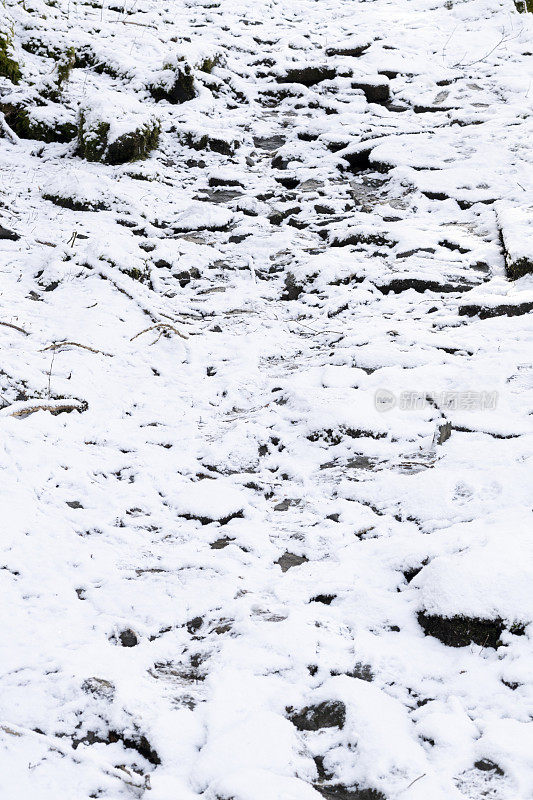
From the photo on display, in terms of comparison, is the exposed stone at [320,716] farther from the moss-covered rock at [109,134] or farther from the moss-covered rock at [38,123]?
the moss-covered rock at [38,123]

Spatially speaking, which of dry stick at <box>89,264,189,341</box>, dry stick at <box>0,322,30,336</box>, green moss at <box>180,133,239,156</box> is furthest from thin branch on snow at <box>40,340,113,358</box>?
green moss at <box>180,133,239,156</box>

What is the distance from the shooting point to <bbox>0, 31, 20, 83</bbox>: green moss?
744cm

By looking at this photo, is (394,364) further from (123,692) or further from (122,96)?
(122,96)

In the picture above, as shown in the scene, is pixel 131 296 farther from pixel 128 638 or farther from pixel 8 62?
pixel 8 62

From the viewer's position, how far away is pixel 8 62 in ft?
24.5

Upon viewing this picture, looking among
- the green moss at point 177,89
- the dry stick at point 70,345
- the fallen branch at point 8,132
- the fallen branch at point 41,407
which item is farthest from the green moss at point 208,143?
the fallen branch at point 41,407

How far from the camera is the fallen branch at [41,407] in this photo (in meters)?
3.50

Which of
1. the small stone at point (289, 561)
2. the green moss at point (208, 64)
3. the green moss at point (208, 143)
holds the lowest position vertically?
the small stone at point (289, 561)

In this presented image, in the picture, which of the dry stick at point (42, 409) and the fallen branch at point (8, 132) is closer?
the dry stick at point (42, 409)

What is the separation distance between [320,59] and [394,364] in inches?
298

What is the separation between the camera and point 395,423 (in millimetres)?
3859

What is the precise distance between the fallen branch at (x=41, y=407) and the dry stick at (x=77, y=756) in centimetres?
193

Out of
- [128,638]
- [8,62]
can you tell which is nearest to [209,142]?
[8,62]

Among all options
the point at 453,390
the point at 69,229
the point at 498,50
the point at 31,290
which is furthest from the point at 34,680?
the point at 498,50
